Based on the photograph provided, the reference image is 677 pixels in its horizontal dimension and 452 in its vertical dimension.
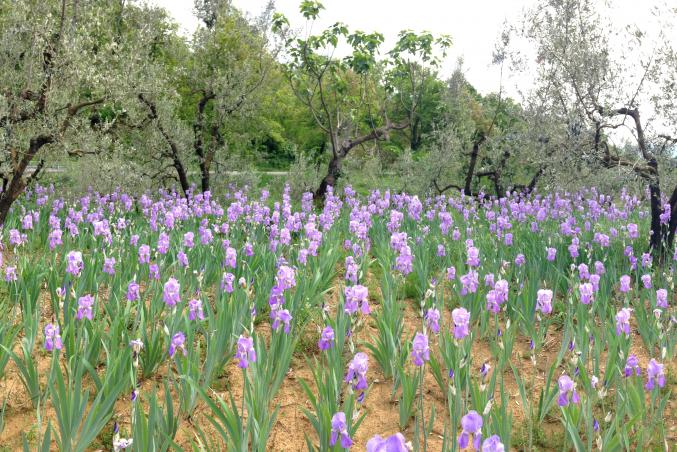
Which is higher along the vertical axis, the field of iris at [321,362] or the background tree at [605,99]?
the background tree at [605,99]

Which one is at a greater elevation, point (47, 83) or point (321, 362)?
point (47, 83)

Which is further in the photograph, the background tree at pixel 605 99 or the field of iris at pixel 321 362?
the background tree at pixel 605 99

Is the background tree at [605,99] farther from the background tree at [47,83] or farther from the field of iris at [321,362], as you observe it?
the background tree at [47,83]

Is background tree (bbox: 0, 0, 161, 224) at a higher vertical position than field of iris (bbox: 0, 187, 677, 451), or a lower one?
higher

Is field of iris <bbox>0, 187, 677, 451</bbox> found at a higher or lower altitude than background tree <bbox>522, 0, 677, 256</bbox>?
lower

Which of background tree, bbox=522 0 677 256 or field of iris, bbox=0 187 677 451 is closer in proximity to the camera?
field of iris, bbox=0 187 677 451

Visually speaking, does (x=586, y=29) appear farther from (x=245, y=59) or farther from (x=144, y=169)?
(x=144, y=169)

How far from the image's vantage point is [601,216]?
31.1 feet

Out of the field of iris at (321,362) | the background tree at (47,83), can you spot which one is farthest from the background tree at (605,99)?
the background tree at (47,83)

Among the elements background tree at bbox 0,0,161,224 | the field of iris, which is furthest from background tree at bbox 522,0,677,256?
background tree at bbox 0,0,161,224

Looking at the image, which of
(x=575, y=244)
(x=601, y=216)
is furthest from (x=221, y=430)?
(x=601, y=216)

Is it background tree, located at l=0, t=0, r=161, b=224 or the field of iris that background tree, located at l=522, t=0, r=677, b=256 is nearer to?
the field of iris

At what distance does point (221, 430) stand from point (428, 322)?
1247mm

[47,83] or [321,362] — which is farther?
[47,83]
